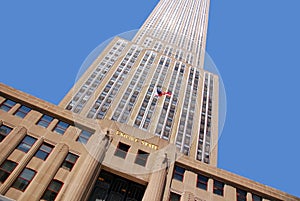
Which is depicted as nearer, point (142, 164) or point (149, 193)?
point (149, 193)

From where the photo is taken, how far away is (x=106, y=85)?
7031 cm

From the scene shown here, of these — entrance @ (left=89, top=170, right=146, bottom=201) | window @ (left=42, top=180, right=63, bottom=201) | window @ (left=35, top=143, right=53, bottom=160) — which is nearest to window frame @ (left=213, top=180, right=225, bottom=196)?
entrance @ (left=89, top=170, right=146, bottom=201)

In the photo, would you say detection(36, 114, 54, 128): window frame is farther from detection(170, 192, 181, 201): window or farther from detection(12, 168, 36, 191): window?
detection(170, 192, 181, 201): window

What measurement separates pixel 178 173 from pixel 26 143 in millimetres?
16390

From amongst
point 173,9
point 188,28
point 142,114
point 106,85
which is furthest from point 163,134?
point 173,9

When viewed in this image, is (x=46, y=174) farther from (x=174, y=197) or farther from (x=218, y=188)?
(x=218, y=188)

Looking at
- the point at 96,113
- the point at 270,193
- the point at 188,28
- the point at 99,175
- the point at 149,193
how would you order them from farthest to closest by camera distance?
1. the point at 188,28
2. the point at 96,113
3. the point at 270,193
4. the point at 99,175
5. the point at 149,193

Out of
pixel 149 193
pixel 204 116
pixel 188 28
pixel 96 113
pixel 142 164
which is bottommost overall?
pixel 149 193

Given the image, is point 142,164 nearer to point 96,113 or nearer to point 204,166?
point 204,166

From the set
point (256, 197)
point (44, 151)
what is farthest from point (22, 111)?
point (256, 197)

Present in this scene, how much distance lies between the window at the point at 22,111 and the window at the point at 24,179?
739 centimetres

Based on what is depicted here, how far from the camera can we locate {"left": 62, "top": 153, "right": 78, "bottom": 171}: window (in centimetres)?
2616

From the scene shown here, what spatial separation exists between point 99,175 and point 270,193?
19.1 metres

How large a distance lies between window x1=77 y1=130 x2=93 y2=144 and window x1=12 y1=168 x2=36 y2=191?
5.90 metres
